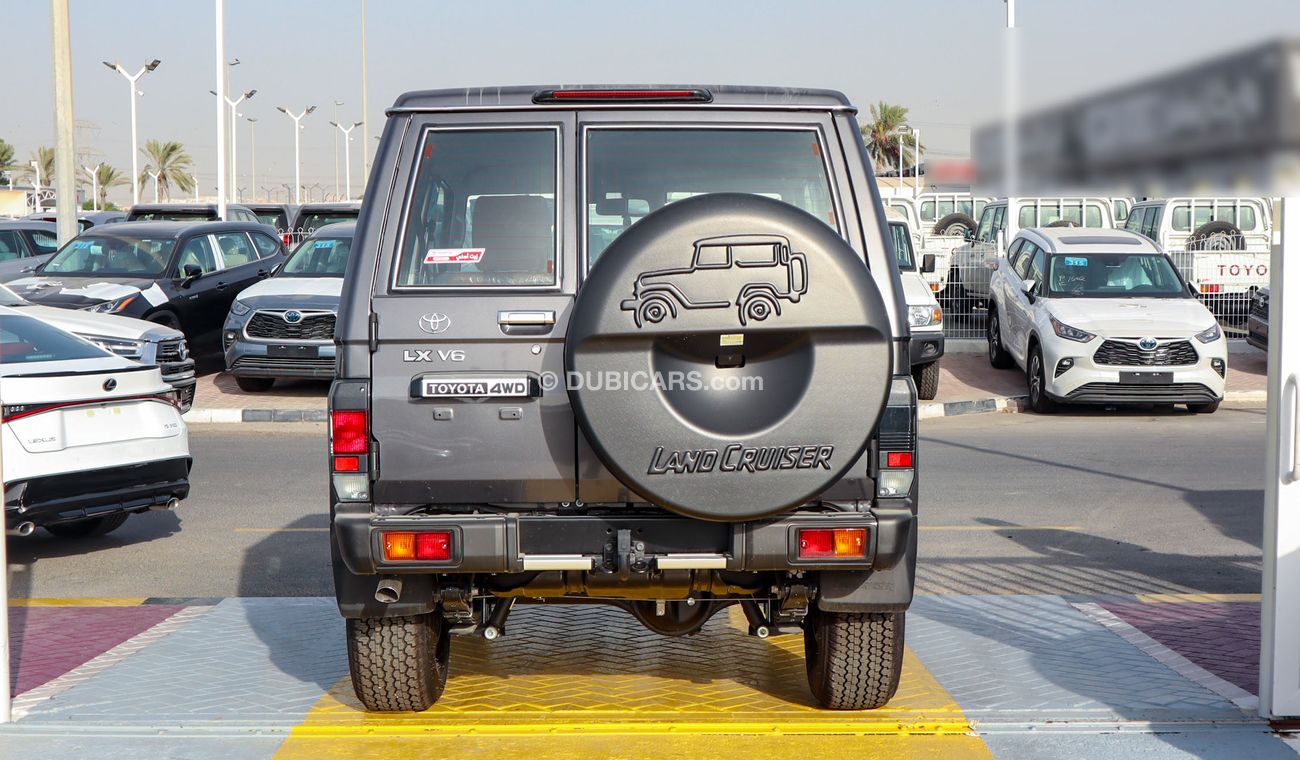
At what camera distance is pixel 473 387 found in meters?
4.53

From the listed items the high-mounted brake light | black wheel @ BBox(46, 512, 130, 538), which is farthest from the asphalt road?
A: the high-mounted brake light

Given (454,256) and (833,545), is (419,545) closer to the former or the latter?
(454,256)

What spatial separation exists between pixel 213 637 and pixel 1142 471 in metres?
8.07

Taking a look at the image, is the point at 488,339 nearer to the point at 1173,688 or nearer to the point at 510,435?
the point at 510,435

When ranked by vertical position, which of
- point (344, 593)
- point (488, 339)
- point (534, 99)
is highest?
point (534, 99)

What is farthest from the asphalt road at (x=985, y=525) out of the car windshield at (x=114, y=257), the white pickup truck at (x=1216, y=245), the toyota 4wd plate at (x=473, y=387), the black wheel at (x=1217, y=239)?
the black wheel at (x=1217, y=239)

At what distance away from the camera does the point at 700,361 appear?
4352mm

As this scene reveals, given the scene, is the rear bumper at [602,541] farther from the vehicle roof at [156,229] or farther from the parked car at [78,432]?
the vehicle roof at [156,229]

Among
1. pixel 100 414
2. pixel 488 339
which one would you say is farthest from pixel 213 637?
pixel 488 339

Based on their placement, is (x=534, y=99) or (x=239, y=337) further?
(x=239, y=337)

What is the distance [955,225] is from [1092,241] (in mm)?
12925

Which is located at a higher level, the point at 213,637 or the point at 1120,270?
the point at 1120,270

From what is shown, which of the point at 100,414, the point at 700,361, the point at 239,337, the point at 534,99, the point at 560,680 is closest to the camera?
the point at 700,361

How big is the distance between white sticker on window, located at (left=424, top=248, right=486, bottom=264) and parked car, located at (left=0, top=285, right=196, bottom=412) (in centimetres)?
791
